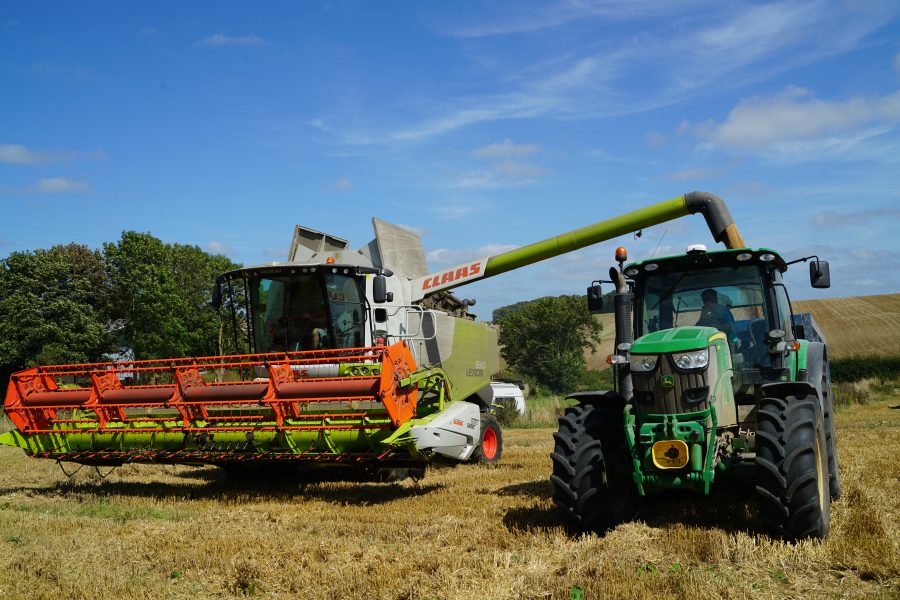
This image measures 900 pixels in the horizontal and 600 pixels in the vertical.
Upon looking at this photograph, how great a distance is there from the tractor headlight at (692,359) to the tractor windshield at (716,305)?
1015mm

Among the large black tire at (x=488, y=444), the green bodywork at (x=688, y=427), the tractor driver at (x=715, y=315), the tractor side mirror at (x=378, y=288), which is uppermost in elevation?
the tractor side mirror at (x=378, y=288)

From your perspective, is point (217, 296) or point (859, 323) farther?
point (859, 323)

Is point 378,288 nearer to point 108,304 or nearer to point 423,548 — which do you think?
point 423,548

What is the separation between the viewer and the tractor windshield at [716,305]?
231 inches

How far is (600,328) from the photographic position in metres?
47.3

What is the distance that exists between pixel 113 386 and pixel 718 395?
6.12 m

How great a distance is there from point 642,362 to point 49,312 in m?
36.7

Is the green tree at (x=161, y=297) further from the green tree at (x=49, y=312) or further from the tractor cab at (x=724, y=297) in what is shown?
the tractor cab at (x=724, y=297)

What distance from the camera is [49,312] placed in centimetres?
3612

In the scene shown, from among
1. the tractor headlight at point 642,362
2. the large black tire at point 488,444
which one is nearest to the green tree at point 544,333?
the large black tire at point 488,444

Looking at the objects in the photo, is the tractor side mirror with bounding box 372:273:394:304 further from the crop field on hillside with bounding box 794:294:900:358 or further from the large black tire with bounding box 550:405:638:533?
the crop field on hillside with bounding box 794:294:900:358

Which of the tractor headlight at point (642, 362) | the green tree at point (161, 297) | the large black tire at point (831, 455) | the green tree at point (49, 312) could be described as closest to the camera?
the tractor headlight at point (642, 362)

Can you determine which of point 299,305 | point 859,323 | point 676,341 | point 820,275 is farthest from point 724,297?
point 859,323

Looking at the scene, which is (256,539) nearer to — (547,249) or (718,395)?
(718,395)
